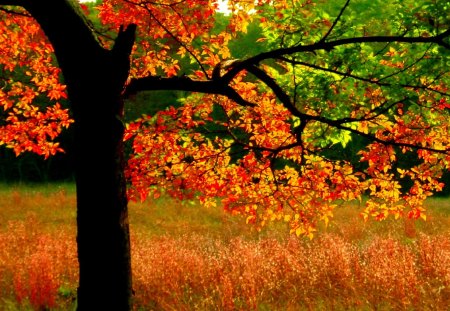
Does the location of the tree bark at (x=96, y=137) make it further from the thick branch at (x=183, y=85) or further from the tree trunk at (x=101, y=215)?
the thick branch at (x=183, y=85)

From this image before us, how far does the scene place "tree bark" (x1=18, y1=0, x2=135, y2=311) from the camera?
12.5 ft

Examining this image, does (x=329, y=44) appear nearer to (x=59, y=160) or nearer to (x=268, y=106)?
(x=268, y=106)

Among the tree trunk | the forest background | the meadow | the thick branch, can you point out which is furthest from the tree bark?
the forest background

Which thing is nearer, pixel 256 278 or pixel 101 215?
pixel 101 215

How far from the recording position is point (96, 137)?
3814mm

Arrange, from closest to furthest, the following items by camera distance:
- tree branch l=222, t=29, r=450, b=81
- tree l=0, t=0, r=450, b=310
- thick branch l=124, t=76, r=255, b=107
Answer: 1. tree branch l=222, t=29, r=450, b=81
2. tree l=0, t=0, r=450, b=310
3. thick branch l=124, t=76, r=255, b=107

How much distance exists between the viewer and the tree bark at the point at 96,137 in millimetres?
3799

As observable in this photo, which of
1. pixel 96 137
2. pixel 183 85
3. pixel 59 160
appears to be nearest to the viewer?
pixel 96 137

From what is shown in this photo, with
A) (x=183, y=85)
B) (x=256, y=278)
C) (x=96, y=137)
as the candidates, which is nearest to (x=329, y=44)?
(x=183, y=85)

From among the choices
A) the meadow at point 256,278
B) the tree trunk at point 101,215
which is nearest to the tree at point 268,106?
the tree trunk at point 101,215

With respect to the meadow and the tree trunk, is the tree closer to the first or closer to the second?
the tree trunk

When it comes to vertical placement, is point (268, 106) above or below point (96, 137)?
above

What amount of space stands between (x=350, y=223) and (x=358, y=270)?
230 inches

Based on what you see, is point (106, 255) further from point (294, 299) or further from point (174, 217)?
point (174, 217)
